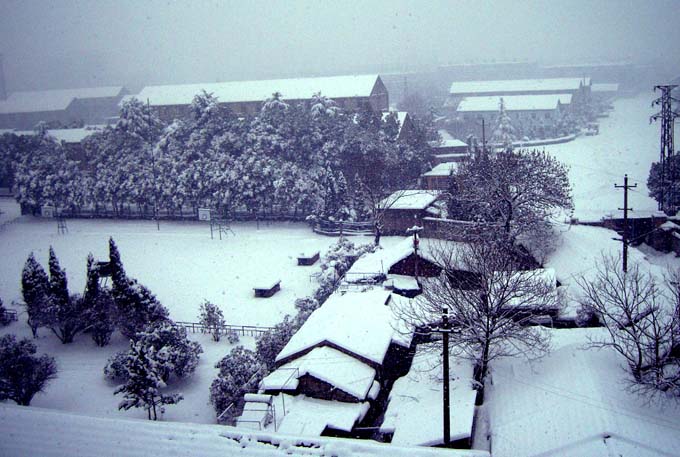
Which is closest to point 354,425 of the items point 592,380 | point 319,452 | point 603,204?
point 592,380

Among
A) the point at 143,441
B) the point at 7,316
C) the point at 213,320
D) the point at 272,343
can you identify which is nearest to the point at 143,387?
the point at 272,343

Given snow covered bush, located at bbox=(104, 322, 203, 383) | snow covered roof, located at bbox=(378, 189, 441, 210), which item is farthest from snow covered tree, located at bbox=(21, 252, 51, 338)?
snow covered roof, located at bbox=(378, 189, 441, 210)

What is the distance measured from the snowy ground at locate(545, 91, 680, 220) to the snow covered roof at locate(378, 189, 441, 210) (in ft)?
25.7

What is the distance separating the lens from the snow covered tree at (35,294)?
21.0 m

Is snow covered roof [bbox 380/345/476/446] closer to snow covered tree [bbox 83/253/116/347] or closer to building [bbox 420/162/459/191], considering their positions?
snow covered tree [bbox 83/253/116/347]

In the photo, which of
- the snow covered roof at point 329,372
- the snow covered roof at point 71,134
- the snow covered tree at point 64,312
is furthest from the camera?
the snow covered roof at point 71,134

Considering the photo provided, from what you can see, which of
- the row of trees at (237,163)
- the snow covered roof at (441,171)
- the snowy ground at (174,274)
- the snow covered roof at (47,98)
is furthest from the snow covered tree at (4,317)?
the snow covered roof at (47,98)

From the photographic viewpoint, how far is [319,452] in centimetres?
696

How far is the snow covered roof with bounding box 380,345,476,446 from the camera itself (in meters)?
12.0

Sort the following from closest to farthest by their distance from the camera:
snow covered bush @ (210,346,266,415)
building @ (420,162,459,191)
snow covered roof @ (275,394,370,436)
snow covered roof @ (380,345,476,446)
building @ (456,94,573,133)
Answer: snow covered roof @ (380,345,476,446), snow covered roof @ (275,394,370,436), snow covered bush @ (210,346,266,415), building @ (420,162,459,191), building @ (456,94,573,133)

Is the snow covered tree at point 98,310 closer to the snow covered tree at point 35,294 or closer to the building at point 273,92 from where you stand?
the snow covered tree at point 35,294

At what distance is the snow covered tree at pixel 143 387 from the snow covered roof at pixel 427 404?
6.67 metres

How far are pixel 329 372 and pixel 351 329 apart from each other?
7.31ft

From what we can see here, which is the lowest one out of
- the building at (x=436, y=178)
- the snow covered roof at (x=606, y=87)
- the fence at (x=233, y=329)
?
the fence at (x=233, y=329)
